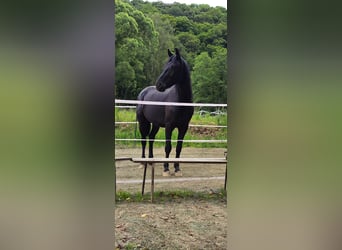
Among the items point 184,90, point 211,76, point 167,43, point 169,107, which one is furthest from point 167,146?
point 167,43

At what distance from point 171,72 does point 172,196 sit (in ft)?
2.25

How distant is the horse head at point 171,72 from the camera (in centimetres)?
194

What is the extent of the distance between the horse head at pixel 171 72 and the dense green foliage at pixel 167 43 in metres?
0.03

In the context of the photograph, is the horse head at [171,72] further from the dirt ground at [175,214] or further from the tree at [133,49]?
the dirt ground at [175,214]

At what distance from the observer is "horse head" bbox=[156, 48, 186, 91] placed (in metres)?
1.94

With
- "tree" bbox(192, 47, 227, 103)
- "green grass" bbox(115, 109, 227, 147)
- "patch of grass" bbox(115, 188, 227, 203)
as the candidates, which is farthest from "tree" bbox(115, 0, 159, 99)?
"patch of grass" bbox(115, 188, 227, 203)

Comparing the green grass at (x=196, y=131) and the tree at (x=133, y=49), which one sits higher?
the tree at (x=133, y=49)

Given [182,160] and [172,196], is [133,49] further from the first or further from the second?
[172,196]

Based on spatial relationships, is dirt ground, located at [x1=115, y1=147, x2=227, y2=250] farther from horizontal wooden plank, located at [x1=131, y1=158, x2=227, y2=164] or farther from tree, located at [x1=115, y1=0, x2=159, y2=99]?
tree, located at [x1=115, y1=0, x2=159, y2=99]

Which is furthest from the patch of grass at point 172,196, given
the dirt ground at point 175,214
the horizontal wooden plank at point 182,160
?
the horizontal wooden plank at point 182,160

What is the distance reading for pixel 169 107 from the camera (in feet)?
6.42

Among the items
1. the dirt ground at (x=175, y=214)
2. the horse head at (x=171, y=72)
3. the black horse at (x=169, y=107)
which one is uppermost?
the horse head at (x=171, y=72)
